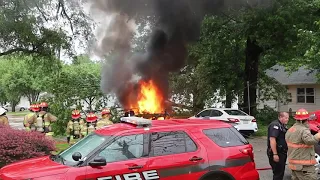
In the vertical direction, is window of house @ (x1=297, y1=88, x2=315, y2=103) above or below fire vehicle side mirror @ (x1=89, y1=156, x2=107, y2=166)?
above

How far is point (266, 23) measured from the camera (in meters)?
15.9

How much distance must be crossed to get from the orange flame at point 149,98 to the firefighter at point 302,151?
14.5 m

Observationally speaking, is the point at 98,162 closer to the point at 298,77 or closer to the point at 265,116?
the point at 265,116

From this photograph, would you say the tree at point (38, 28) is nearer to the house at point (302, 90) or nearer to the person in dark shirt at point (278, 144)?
the person in dark shirt at point (278, 144)

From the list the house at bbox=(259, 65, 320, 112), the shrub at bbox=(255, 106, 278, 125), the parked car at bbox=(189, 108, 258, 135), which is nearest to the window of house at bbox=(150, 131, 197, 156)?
the parked car at bbox=(189, 108, 258, 135)

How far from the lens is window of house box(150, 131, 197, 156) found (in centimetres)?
503

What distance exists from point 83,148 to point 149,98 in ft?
49.6

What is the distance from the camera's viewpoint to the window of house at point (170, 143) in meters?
5.03

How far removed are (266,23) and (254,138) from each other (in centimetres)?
484

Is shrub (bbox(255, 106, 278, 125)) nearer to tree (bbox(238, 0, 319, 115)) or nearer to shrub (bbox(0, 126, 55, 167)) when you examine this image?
tree (bbox(238, 0, 319, 115))

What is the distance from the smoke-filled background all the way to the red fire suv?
13.1 m

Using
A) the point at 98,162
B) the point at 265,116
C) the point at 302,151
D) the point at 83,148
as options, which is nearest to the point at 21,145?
the point at 83,148

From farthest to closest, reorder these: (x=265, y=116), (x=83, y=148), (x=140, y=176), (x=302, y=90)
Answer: (x=302, y=90), (x=265, y=116), (x=83, y=148), (x=140, y=176)

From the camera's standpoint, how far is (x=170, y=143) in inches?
203
